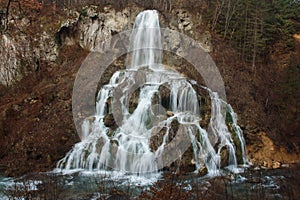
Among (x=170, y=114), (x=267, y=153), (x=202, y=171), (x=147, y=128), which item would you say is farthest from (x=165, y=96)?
(x=267, y=153)

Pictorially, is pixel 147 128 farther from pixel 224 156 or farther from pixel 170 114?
pixel 224 156

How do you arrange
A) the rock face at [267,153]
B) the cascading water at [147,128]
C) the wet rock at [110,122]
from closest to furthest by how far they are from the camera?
the cascading water at [147,128], the rock face at [267,153], the wet rock at [110,122]

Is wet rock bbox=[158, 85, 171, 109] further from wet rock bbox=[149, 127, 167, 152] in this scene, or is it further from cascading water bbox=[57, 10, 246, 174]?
wet rock bbox=[149, 127, 167, 152]

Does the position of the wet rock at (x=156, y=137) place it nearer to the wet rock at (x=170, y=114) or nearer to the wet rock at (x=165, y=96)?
the wet rock at (x=170, y=114)

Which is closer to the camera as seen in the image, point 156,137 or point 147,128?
point 156,137

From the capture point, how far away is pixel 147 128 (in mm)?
12828

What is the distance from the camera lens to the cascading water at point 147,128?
11617 mm

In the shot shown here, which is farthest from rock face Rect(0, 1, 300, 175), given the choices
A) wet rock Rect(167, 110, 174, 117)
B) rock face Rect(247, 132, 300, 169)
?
wet rock Rect(167, 110, 174, 117)

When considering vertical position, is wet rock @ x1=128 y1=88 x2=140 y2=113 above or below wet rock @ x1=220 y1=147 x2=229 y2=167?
above

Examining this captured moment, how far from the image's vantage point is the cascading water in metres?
11.6

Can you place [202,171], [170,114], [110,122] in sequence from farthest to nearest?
[110,122]
[170,114]
[202,171]

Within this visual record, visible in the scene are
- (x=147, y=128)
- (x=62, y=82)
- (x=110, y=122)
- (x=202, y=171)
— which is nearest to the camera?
(x=202, y=171)

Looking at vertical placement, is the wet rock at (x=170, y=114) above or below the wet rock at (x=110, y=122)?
above

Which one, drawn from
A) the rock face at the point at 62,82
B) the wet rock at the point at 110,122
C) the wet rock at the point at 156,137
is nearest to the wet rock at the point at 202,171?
the rock face at the point at 62,82
